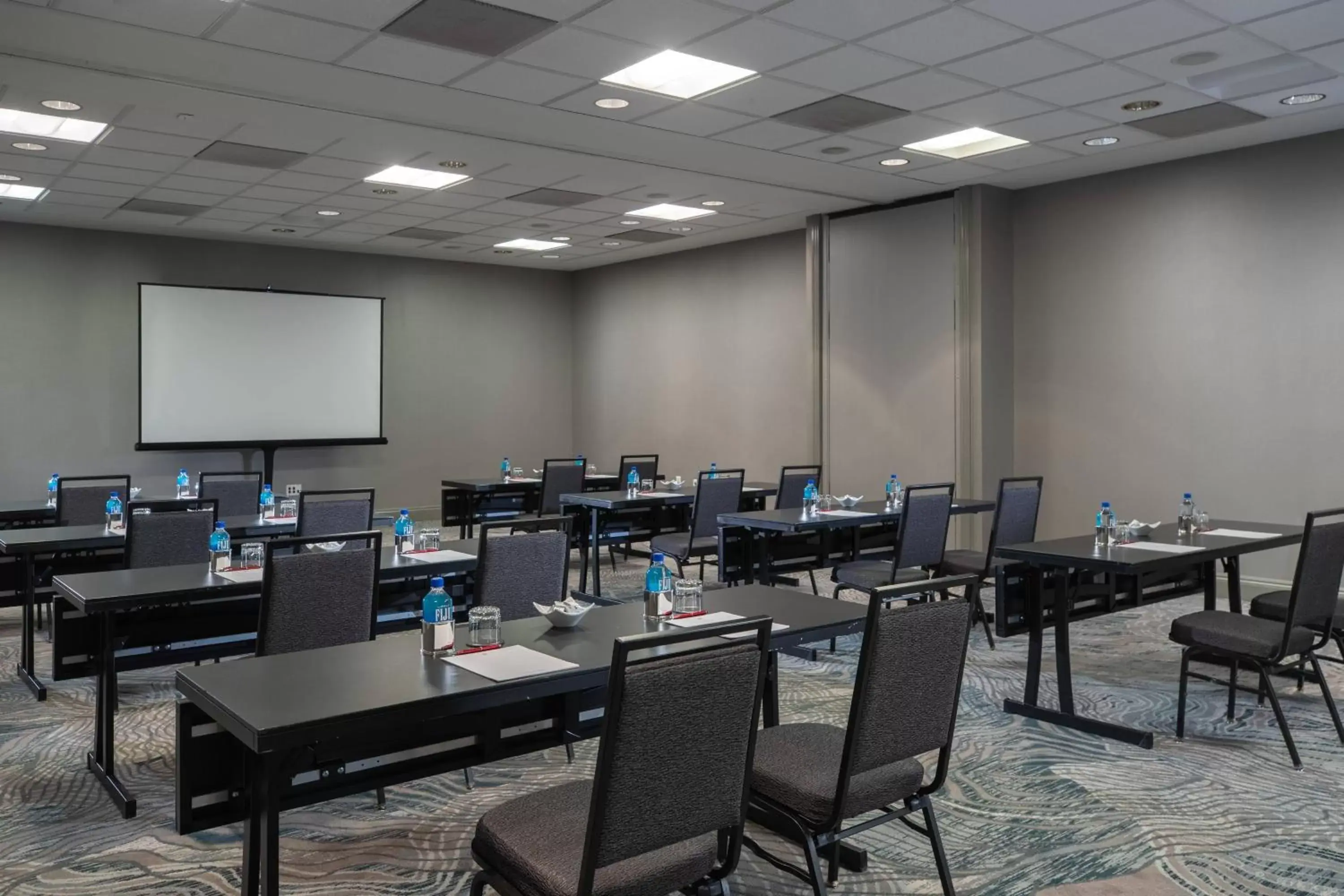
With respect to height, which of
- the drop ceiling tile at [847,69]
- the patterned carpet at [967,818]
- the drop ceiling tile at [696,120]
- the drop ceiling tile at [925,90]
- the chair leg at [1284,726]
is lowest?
the patterned carpet at [967,818]

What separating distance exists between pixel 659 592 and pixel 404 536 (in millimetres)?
1815

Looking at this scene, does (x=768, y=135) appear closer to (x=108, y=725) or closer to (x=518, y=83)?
(x=518, y=83)

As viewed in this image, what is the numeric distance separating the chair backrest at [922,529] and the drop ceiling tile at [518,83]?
2803 millimetres

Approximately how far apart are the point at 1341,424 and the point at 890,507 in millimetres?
3142

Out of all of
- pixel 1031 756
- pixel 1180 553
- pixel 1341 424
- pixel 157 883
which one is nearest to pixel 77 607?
pixel 157 883

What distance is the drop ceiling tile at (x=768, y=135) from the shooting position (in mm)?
6551

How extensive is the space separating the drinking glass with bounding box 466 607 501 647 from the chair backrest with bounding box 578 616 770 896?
2.69 ft

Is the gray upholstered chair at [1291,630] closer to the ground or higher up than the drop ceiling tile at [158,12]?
closer to the ground

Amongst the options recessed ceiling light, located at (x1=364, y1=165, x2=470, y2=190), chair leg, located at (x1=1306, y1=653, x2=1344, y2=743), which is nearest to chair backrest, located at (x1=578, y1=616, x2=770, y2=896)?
chair leg, located at (x1=1306, y1=653, x2=1344, y2=743)

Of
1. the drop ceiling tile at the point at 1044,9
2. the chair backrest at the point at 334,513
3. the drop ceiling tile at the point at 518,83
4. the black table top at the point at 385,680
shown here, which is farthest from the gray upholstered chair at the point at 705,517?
the black table top at the point at 385,680

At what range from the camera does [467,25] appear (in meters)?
4.78

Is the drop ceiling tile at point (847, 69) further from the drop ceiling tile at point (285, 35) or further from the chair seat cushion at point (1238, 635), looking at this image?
the chair seat cushion at point (1238, 635)

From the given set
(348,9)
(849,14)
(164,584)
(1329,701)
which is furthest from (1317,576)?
(348,9)

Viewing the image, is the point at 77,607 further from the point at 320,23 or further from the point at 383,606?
the point at 320,23
